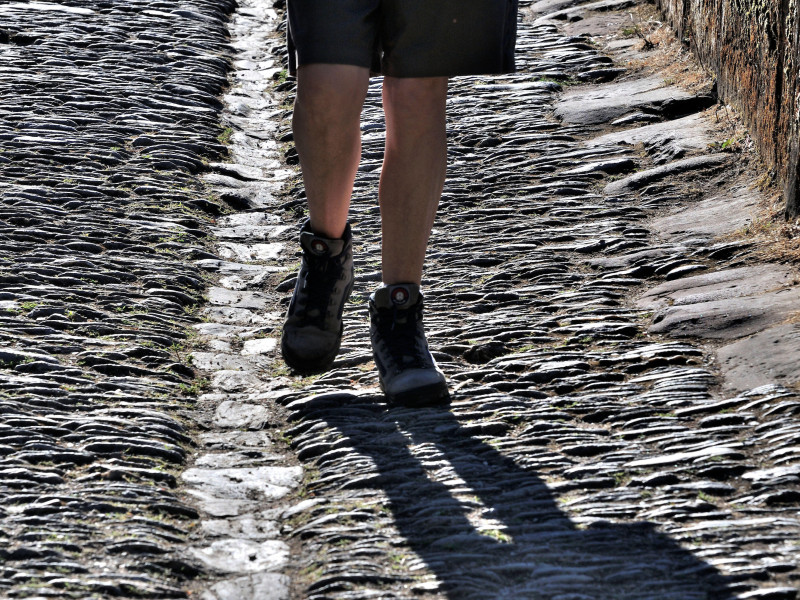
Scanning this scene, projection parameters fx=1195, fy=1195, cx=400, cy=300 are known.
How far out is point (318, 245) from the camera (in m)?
3.31

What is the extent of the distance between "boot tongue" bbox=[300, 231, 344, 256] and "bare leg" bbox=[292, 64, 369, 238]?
2 centimetres

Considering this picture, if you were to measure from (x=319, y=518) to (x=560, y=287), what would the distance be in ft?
6.11

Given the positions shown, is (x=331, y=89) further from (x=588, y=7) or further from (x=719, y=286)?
(x=588, y=7)

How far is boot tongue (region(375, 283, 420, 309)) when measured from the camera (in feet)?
10.9

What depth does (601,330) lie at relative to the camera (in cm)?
386

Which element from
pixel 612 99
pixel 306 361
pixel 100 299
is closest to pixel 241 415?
pixel 306 361

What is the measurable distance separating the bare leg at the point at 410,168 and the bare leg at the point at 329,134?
95 mm

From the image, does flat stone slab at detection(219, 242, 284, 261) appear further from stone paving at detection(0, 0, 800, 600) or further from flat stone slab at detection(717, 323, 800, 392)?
flat stone slab at detection(717, 323, 800, 392)

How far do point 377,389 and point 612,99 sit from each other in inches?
145

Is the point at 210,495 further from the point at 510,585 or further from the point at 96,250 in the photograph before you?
the point at 96,250

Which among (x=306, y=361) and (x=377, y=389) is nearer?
(x=306, y=361)

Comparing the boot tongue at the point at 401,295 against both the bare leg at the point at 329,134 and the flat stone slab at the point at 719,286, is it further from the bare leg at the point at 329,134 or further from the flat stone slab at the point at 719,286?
the flat stone slab at the point at 719,286

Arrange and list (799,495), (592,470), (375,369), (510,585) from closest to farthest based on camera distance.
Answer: (510,585)
(799,495)
(592,470)
(375,369)

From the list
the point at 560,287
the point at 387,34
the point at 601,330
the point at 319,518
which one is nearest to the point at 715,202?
the point at 560,287
